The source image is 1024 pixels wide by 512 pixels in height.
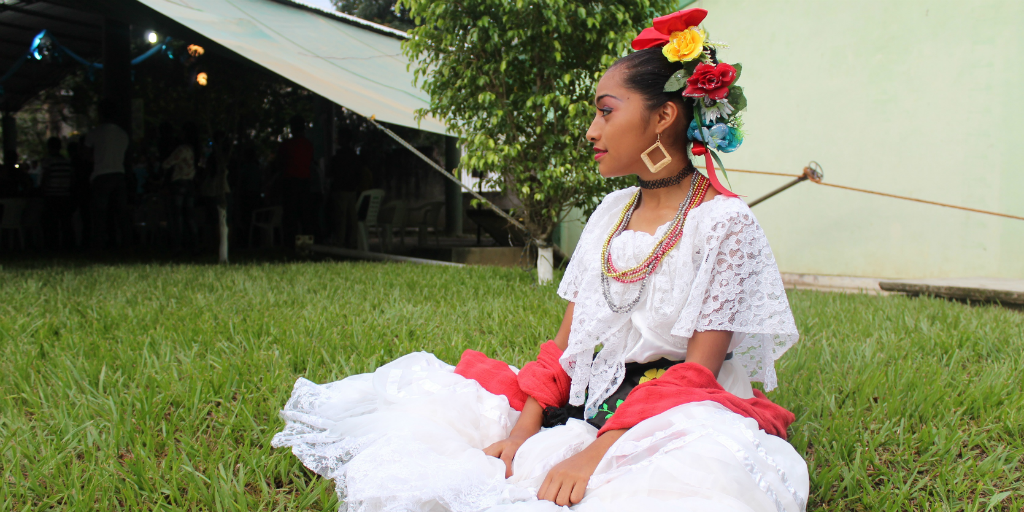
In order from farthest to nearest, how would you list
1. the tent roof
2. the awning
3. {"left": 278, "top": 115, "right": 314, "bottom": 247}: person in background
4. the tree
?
the tent roof, {"left": 278, "top": 115, "right": 314, "bottom": 247}: person in background, the awning, the tree

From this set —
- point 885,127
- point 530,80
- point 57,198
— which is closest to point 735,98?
point 530,80

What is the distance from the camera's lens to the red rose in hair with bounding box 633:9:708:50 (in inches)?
62.9

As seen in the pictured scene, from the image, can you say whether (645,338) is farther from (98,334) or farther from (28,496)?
(98,334)

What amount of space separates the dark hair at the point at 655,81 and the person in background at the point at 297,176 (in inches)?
298

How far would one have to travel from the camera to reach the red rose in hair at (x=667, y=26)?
1.60 meters

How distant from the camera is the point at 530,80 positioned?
16.6 ft

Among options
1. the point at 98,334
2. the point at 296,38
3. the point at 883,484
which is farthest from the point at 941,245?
the point at 296,38

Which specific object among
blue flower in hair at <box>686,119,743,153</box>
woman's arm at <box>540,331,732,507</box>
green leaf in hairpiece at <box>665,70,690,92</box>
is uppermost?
green leaf in hairpiece at <box>665,70,690,92</box>

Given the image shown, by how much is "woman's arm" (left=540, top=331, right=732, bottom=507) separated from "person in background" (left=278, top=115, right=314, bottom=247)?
25.8ft

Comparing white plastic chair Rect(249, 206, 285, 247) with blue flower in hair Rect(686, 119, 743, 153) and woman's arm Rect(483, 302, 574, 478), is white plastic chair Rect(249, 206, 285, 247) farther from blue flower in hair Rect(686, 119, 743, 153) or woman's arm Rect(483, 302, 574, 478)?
blue flower in hair Rect(686, 119, 743, 153)

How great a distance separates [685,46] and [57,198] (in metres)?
9.88

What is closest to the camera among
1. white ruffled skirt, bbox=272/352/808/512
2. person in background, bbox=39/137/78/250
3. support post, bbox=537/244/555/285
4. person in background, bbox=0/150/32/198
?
white ruffled skirt, bbox=272/352/808/512

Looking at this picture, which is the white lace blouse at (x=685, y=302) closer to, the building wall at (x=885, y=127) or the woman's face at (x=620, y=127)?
the woman's face at (x=620, y=127)

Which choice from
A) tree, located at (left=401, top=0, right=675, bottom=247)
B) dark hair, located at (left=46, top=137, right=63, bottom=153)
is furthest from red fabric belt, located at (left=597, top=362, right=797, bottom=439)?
dark hair, located at (left=46, top=137, right=63, bottom=153)
